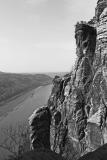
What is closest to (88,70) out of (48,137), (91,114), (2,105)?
(91,114)

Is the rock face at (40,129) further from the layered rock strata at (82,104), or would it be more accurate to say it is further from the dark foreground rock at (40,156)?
the dark foreground rock at (40,156)

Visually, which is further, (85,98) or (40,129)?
(40,129)

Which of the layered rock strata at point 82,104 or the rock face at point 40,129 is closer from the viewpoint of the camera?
the layered rock strata at point 82,104

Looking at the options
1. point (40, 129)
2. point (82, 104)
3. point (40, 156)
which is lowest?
point (40, 129)

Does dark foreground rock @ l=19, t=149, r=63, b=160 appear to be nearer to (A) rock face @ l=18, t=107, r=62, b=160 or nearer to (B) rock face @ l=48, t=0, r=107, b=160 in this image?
(B) rock face @ l=48, t=0, r=107, b=160

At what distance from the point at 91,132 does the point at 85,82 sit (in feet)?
33.4

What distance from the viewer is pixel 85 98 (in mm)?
45375

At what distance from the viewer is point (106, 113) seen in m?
38.1

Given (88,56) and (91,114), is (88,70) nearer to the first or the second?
(88,56)

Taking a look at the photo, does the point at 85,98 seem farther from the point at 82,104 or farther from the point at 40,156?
the point at 40,156

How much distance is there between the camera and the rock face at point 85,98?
3980 centimetres

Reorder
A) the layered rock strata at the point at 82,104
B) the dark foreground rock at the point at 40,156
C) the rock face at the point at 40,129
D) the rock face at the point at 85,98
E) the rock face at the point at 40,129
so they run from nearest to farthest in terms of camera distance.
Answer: the dark foreground rock at the point at 40,156, the rock face at the point at 85,98, the layered rock strata at the point at 82,104, the rock face at the point at 40,129, the rock face at the point at 40,129

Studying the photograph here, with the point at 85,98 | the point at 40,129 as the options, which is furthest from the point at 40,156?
the point at 40,129

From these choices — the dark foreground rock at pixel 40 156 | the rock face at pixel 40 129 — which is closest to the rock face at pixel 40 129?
the rock face at pixel 40 129
